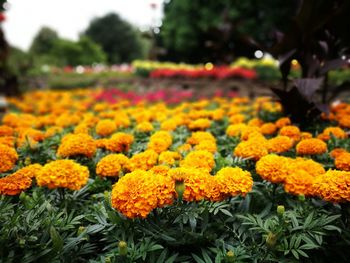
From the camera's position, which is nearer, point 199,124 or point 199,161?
point 199,161

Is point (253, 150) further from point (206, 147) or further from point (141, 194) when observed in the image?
point (141, 194)

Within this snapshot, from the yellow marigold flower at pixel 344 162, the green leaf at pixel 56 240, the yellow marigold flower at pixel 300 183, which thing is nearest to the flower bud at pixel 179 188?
the green leaf at pixel 56 240

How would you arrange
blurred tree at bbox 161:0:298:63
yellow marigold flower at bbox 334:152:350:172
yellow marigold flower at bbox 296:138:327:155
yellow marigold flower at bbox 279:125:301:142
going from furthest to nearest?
1. blurred tree at bbox 161:0:298:63
2. yellow marigold flower at bbox 279:125:301:142
3. yellow marigold flower at bbox 296:138:327:155
4. yellow marigold flower at bbox 334:152:350:172

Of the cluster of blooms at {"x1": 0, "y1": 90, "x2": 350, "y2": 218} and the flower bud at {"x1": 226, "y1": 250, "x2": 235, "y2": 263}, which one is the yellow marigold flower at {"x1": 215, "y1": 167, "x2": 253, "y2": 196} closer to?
the cluster of blooms at {"x1": 0, "y1": 90, "x2": 350, "y2": 218}

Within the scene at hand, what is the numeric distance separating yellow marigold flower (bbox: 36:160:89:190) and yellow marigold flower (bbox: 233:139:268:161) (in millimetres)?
900

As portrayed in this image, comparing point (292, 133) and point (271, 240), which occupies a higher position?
point (292, 133)

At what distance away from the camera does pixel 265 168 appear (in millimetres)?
1632

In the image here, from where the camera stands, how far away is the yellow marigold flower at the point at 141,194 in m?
1.26

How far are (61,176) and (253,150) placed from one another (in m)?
1.04

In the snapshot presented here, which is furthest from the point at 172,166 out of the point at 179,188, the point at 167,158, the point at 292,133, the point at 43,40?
the point at 43,40

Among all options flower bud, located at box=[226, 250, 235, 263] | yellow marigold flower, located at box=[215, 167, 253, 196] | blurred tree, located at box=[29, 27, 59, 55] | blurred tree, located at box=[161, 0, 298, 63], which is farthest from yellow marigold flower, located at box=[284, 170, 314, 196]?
blurred tree, located at box=[29, 27, 59, 55]

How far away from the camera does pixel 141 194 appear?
126 centimetres

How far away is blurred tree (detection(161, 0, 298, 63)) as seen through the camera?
8625mm

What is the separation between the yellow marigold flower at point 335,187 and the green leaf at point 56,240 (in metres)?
1.09
